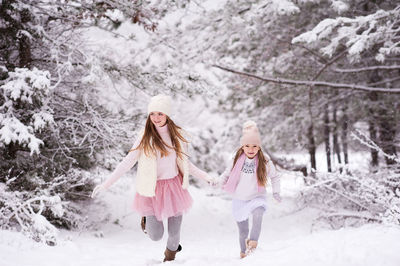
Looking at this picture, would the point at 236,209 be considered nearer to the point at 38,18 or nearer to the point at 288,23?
the point at 38,18

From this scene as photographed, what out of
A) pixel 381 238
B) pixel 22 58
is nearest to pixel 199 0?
pixel 22 58

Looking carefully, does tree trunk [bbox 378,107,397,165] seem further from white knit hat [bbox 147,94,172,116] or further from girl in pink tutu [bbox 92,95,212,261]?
white knit hat [bbox 147,94,172,116]

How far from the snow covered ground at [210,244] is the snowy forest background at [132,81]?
40cm

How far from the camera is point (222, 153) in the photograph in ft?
49.6

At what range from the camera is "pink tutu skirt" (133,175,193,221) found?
12.4 ft

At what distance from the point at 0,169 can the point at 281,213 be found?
7.68 metres

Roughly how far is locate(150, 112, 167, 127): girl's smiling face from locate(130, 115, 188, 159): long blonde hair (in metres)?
0.05

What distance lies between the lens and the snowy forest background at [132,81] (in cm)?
556

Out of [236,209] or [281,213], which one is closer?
[236,209]

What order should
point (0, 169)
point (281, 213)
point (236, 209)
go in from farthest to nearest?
point (281, 213)
point (0, 169)
point (236, 209)

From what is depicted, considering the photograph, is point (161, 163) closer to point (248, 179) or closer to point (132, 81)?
point (248, 179)

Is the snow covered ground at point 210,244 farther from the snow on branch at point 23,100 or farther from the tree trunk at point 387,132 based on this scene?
the tree trunk at point 387,132

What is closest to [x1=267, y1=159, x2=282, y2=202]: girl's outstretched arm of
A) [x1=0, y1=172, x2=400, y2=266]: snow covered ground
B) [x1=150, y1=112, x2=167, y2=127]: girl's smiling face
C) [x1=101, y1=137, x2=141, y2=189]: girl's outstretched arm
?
[x1=0, y1=172, x2=400, y2=266]: snow covered ground

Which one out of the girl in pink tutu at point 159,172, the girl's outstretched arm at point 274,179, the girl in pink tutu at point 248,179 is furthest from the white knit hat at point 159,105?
the girl's outstretched arm at point 274,179
